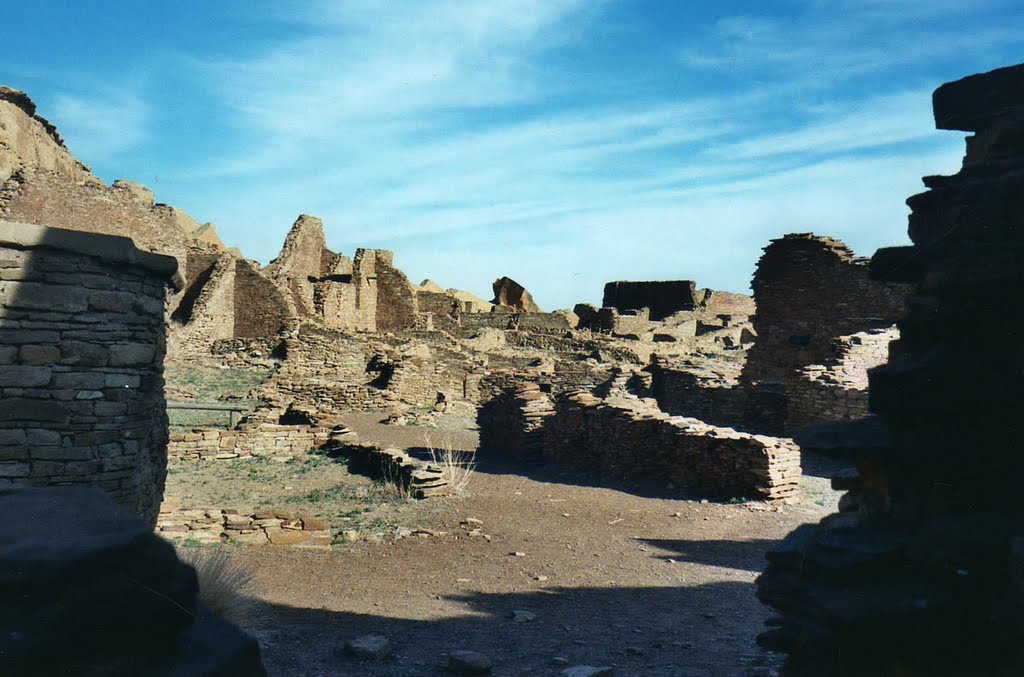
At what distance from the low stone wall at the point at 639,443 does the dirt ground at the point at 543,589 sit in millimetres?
503

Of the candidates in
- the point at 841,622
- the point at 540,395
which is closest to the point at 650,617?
the point at 841,622

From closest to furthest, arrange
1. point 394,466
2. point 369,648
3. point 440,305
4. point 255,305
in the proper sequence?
point 369,648 → point 394,466 → point 255,305 → point 440,305

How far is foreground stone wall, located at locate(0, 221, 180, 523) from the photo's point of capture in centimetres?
576

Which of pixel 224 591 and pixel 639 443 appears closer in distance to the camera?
pixel 224 591

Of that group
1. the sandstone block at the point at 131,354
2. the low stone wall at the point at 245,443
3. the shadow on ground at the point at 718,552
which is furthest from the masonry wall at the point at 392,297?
the sandstone block at the point at 131,354

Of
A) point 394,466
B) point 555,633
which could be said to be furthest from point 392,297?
point 555,633

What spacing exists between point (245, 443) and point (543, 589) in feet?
33.9

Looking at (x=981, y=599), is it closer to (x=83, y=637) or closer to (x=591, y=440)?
(x=83, y=637)

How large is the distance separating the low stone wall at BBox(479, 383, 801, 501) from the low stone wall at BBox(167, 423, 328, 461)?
163 inches

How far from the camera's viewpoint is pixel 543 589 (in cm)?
718

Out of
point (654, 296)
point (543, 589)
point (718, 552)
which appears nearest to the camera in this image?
point (543, 589)

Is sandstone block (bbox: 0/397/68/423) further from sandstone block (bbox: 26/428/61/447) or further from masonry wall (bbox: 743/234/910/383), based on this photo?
masonry wall (bbox: 743/234/910/383)

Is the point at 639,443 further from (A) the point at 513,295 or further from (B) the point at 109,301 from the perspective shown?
(A) the point at 513,295

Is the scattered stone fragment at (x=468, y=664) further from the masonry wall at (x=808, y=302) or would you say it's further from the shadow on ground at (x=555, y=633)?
the masonry wall at (x=808, y=302)
